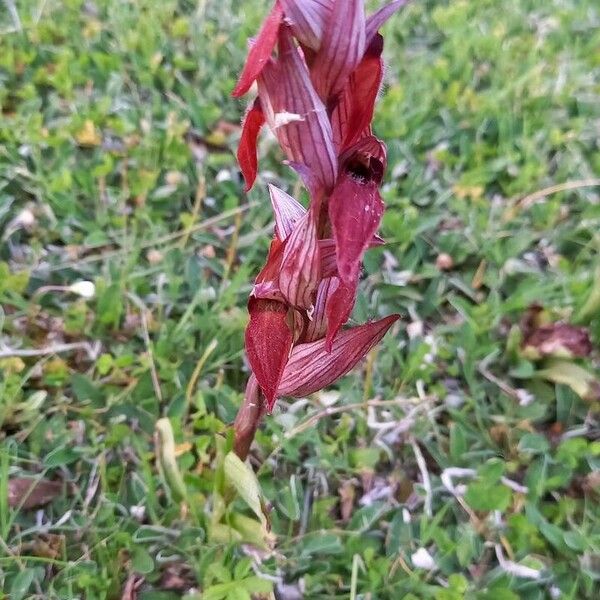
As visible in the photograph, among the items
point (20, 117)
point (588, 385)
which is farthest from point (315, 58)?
point (20, 117)

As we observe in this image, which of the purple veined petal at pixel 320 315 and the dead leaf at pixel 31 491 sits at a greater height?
Answer: the purple veined petal at pixel 320 315

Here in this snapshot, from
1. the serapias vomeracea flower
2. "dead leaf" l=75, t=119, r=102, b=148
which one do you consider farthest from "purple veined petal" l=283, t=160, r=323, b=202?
"dead leaf" l=75, t=119, r=102, b=148

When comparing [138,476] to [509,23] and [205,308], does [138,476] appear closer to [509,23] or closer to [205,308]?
[205,308]

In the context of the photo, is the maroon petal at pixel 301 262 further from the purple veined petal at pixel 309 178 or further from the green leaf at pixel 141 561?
the green leaf at pixel 141 561

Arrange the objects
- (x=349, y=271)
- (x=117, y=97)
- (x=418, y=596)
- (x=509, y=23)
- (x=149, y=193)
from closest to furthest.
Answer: (x=349, y=271) < (x=418, y=596) < (x=149, y=193) < (x=117, y=97) < (x=509, y=23)

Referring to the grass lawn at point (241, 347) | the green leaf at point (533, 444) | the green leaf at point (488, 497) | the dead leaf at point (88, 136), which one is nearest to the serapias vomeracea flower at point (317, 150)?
the grass lawn at point (241, 347)

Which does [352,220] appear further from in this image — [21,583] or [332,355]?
[21,583]
